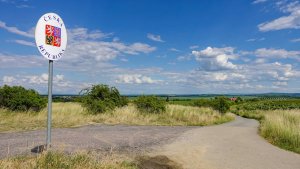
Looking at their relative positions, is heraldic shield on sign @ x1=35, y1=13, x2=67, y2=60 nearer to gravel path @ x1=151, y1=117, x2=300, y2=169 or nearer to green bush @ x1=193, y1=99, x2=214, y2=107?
gravel path @ x1=151, y1=117, x2=300, y2=169

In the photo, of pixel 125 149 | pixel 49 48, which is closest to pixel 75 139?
pixel 125 149

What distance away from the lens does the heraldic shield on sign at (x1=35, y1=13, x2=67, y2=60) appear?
7016mm

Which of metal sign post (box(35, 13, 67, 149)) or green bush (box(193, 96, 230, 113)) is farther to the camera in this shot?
green bush (box(193, 96, 230, 113))

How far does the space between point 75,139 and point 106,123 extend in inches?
286

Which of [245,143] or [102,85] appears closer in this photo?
[245,143]

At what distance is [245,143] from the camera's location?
1334 cm

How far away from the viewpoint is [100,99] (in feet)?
81.6

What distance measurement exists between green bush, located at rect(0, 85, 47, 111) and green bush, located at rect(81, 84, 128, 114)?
3231 mm

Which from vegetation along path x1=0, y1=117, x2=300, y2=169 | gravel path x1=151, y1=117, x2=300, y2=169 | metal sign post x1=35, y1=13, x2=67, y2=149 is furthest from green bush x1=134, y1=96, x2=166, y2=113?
metal sign post x1=35, y1=13, x2=67, y2=149

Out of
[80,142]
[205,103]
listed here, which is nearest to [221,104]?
[205,103]

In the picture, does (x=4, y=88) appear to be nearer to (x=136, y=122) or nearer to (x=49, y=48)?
(x=136, y=122)

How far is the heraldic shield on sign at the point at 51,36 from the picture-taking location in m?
7.02

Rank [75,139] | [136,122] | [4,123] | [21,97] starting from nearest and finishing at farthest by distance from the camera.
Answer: [75,139], [4,123], [136,122], [21,97]

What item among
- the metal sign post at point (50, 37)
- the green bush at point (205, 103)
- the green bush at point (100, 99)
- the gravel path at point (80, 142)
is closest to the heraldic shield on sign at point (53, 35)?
the metal sign post at point (50, 37)
